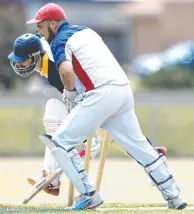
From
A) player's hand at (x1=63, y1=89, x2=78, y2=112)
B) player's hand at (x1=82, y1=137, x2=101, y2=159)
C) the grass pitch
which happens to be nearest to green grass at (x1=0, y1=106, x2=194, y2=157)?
the grass pitch

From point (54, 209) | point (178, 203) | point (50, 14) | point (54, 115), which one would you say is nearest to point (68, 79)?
point (50, 14)

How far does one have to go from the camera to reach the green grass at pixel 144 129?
59.7 feet

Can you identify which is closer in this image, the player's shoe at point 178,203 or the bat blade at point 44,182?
the player's shoe at point 178,203

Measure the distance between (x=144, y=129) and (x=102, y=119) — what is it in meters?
9.76

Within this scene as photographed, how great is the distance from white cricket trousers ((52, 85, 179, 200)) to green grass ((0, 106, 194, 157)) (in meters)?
8.86

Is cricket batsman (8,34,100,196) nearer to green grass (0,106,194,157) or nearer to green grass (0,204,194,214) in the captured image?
green grass (0,204,194,214)

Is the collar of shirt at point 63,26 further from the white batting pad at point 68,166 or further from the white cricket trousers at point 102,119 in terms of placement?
the white batting pad at point 68,166

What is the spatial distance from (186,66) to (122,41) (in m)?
35.3

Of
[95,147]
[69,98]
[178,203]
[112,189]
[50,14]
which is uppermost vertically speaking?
[50,14]

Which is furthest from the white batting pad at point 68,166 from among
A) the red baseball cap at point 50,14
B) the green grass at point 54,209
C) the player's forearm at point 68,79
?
the red baseball cap at point 50,14

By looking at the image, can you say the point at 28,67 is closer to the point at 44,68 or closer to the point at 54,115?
the point at 44,68

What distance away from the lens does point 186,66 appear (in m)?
32.7

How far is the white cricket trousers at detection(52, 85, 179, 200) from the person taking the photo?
8906mm

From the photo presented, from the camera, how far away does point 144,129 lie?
18.7 m
